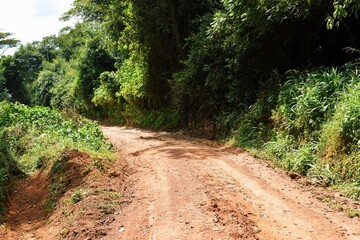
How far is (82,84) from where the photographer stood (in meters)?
30.4

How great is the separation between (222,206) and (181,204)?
2.10 ft

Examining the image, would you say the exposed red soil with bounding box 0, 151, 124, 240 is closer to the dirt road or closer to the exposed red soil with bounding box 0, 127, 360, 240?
the exposed red soil with bounding box 0, 127, 360, 240

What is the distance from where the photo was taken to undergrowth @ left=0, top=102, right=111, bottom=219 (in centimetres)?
903

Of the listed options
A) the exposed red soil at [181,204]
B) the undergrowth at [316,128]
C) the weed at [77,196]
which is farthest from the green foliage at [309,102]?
the weed at [77,196]

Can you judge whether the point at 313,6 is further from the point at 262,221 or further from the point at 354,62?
the point at 262,221

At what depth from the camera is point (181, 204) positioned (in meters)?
5.18

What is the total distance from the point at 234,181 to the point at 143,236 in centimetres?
258

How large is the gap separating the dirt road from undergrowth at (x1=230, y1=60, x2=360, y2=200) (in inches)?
20.1

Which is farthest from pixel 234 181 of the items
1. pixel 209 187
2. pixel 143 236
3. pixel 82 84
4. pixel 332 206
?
pixel 82 84

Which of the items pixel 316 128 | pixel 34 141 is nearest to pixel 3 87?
pixel 34 141

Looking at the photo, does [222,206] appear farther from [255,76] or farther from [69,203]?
[255,76]

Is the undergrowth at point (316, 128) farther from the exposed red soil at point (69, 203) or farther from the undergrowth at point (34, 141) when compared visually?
the undergrowth at point (34, 141)

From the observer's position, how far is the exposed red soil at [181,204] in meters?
4.29

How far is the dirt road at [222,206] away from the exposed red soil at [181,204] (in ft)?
0.04
